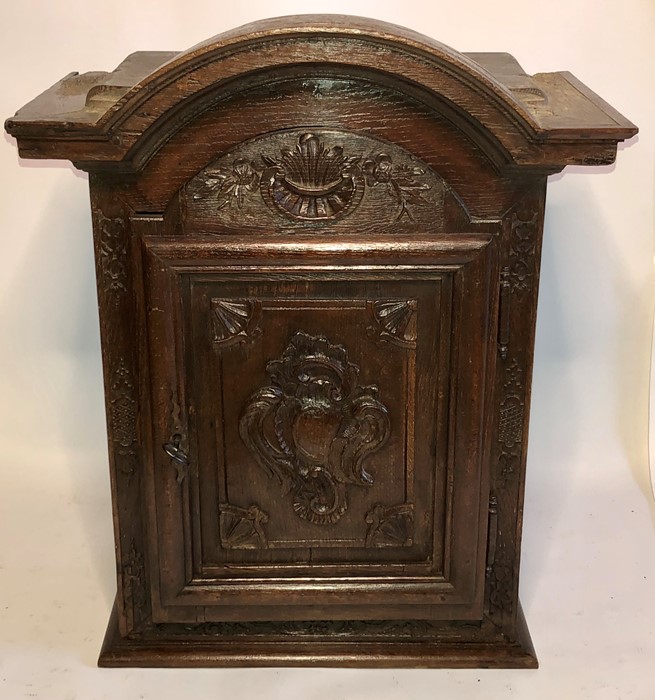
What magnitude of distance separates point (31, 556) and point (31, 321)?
62 centimetres

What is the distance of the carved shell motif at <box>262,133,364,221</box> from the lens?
5.68 ft

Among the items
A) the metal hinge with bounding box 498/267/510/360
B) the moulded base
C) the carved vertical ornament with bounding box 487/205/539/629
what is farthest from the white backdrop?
the metal hinge with bounding box 498/267/510/360

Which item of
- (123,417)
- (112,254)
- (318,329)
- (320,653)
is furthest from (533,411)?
(112,254)

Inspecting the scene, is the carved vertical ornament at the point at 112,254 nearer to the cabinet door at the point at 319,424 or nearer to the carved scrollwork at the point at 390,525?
the cabinet door at the point at 319,424

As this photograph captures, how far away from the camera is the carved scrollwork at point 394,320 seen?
1819 mm

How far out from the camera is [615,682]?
200 centimetres

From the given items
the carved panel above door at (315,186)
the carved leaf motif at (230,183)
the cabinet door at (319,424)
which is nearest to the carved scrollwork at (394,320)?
the cabinet door at (319,424)

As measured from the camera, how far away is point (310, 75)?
1.67 metres

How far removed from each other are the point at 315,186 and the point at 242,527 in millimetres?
618

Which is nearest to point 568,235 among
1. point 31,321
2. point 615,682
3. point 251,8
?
point 251,8

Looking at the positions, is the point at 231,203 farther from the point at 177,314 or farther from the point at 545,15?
the point at 545,15

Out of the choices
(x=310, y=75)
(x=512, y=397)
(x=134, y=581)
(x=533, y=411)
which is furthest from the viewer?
(x=533, y=411)

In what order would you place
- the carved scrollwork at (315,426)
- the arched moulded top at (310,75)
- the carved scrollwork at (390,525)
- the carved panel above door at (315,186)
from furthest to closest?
the carved scrollwork at (390,525) < the carved scrollwork at (315,426) < the carved panel above door at (315,186) < the arched moulded top at (310,75)

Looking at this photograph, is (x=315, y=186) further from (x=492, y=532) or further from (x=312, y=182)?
(x=492, y=532)
